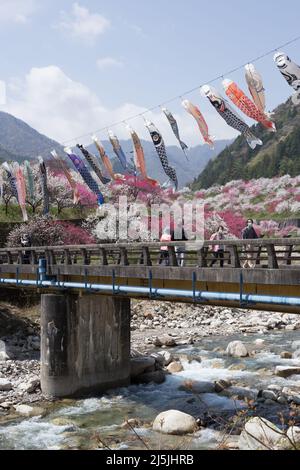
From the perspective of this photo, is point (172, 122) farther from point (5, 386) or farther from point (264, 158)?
point (264, 158)

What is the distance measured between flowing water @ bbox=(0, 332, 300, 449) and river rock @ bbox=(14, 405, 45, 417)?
297mm

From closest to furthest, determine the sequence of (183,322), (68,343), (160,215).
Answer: (68,343), (183,322), (160,215)

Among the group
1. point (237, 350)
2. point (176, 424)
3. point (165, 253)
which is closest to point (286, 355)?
point (237, 350)

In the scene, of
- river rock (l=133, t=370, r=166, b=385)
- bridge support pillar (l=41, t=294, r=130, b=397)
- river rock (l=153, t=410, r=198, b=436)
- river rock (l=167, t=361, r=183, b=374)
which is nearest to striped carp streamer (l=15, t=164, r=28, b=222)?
bridge support pillar (l=41, t=294, r=130, b=397)

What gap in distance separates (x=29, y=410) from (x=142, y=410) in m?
3.96

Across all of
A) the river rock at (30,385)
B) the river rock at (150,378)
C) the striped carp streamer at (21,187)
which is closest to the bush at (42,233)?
the striped carp streamer at (21,187)

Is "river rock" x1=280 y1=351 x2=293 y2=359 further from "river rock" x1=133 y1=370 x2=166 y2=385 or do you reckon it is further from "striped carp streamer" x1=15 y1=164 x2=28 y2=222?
"striped carp streamer" x1=15 y1=164 x2=28 y2=222

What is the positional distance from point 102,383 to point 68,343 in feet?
7.34

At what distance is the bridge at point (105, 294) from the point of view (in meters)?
14.7

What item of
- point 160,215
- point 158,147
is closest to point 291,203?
point 160,215

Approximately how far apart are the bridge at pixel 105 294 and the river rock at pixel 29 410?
1487 millimetres

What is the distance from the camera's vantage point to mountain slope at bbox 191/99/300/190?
120938 mm

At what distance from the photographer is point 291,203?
91438 millimetres
